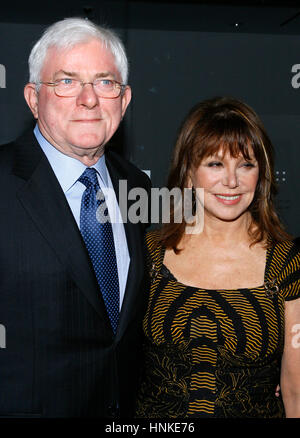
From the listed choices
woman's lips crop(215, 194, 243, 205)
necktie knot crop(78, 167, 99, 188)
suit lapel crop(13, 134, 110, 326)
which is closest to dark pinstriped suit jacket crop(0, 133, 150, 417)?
suit lapel crop(13, 134, 110, 326)

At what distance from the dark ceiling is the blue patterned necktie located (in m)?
2.41

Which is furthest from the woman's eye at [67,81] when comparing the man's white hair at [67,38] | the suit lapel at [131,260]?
the suit lapel at [131,260]

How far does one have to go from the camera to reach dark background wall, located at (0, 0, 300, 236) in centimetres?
427

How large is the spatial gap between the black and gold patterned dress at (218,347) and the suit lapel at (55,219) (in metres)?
0.30

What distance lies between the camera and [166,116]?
4.53 m

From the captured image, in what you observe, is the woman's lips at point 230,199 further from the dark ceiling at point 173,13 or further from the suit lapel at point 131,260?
the dark ceiling at point 173,13

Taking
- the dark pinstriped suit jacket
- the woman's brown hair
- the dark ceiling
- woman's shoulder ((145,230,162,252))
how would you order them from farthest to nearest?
1. the dark ceiling
2. woman's shoulder ((145,230,162,252))
3. the woman's brown hair
4. the dark pinstriped suit jacket

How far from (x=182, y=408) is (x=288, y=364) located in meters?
0.42

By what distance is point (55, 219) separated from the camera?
1.65 metres

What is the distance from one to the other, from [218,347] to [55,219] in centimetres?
72

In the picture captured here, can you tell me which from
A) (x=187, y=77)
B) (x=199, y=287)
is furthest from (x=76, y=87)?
(x=187, y=77)

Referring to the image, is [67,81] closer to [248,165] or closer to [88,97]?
[88,97]

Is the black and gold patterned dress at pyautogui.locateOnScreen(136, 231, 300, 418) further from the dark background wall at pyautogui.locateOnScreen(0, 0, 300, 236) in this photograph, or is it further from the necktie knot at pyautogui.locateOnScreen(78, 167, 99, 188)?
the dark background wall at pyautogui.locateOnScreen(0, 0, 300, 236)
